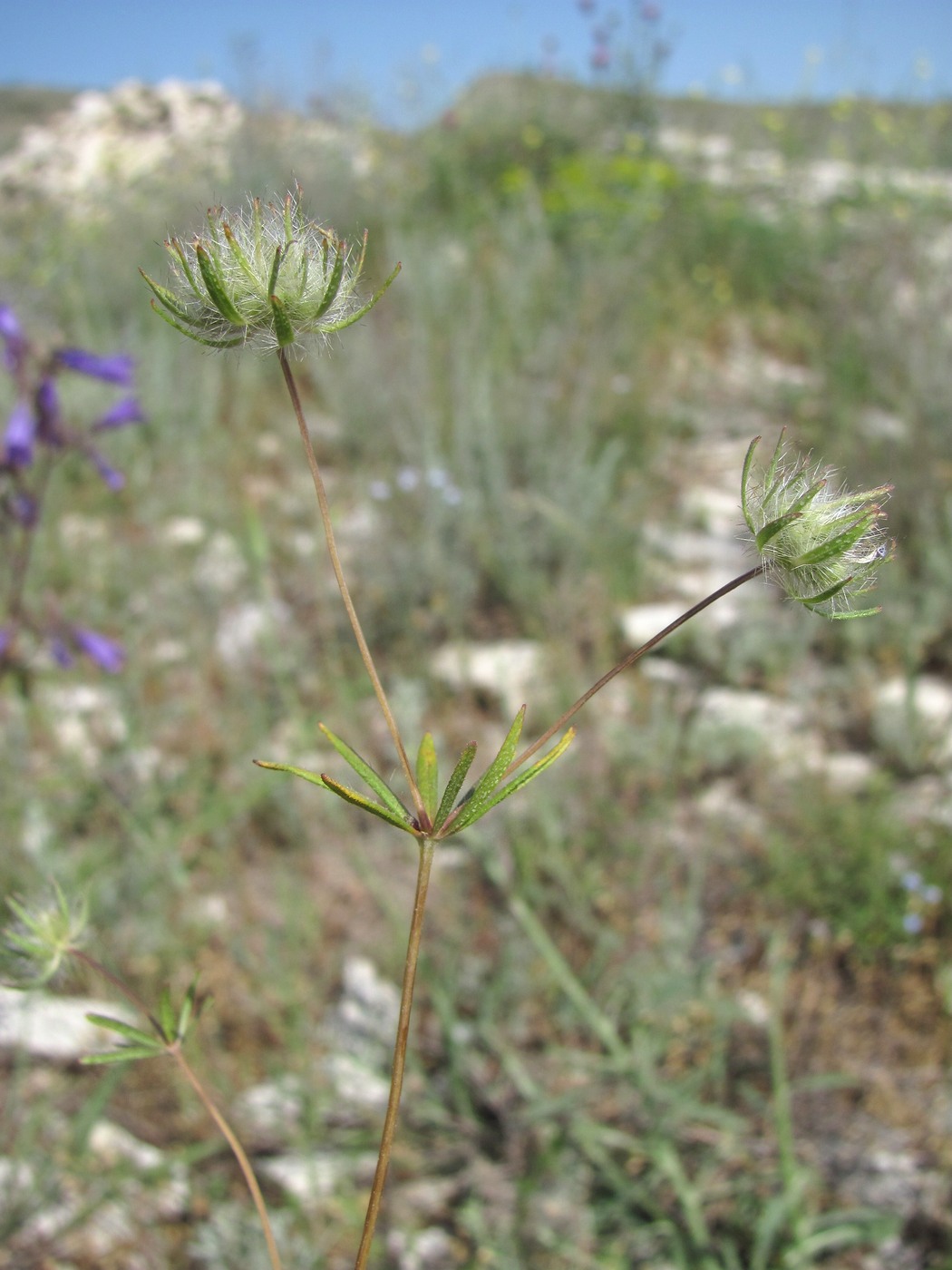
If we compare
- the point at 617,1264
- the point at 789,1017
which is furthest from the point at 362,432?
the point at 617,1264

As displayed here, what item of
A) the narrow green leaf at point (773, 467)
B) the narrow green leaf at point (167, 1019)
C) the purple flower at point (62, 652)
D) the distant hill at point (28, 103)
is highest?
the distant hill at point (28, 103)

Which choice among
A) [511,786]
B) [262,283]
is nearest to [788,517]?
[511,786]

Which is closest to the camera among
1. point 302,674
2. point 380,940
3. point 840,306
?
point 380,940

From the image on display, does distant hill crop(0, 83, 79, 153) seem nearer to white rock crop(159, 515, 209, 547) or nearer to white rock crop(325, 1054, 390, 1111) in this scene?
white rock crop(159, 515, 209, 547)

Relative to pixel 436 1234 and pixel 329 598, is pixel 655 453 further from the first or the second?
pixel 436 1234

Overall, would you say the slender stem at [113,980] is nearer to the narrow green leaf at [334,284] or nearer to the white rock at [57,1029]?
the narrow green leaf at [334,284]

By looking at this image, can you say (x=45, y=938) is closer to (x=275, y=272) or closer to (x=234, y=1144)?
(x=234, y=1144)

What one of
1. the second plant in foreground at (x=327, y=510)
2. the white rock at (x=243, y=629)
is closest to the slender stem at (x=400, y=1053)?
the second plant in foreground at (x=327, y=510)

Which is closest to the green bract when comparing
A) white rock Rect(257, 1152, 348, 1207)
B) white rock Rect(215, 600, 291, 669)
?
white rock Rect(257, 1152, 348, 1207)
